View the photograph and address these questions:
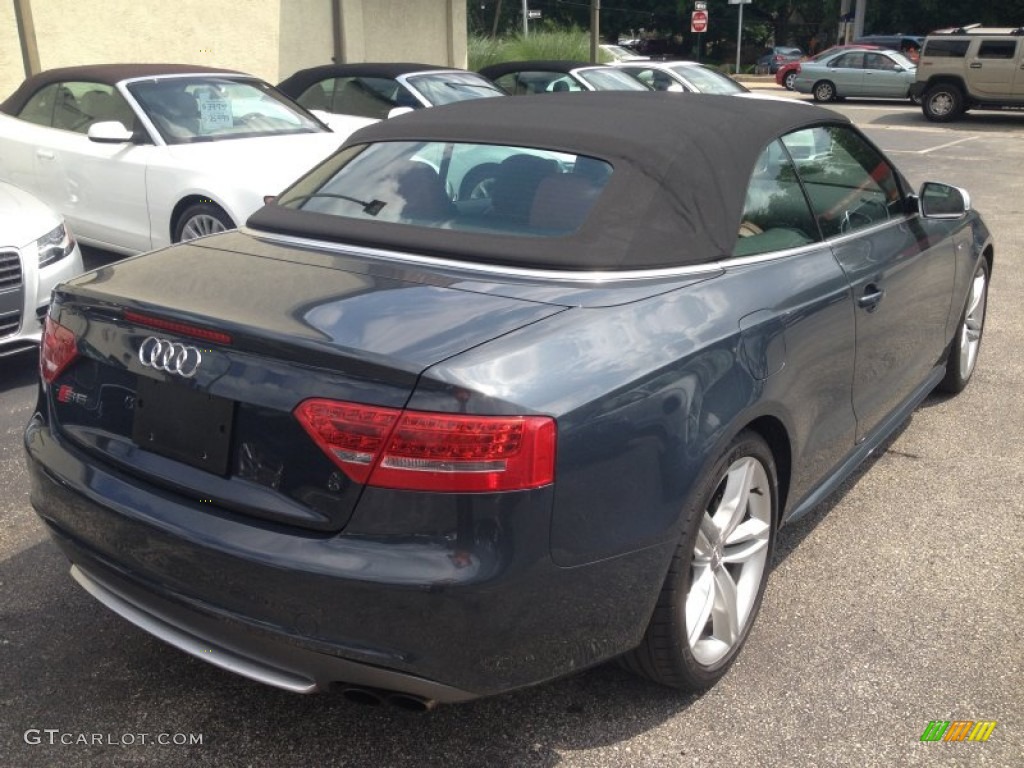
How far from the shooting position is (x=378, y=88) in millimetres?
10344

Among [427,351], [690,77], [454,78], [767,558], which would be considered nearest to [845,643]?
[767,558]

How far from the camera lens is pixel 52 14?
12438 mm

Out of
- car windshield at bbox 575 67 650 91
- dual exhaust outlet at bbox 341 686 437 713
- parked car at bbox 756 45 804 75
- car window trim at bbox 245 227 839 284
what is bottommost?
parked car at bbox 756 45 804 75

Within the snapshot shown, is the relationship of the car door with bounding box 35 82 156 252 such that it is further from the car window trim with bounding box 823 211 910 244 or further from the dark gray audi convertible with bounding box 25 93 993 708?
the car window trim with bounding box 823 211 910 244

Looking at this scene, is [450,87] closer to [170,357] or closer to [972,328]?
[972,328]

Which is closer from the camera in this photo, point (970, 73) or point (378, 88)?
point (378, 88)

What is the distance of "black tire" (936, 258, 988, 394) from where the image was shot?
4973 millimetres

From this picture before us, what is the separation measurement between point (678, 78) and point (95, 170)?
32.4 ft

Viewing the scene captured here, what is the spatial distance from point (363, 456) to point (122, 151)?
5932mm

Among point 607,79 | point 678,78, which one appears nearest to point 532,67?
point 607,79

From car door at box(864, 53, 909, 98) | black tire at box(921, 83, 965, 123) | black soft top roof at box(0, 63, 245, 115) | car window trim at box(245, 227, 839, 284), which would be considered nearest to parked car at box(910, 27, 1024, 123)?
black tire at box(921, 83, 965, 123)

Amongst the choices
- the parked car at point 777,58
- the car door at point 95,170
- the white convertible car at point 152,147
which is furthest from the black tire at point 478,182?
the parked car at point 777,58

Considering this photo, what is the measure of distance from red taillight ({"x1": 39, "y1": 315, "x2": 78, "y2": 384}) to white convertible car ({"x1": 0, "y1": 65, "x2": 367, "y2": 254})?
3.75m

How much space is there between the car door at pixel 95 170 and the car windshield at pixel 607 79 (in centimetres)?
677
